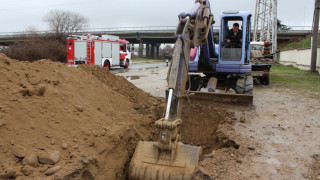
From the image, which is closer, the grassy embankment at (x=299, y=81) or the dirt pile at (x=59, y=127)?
the dirt pile at (x=59, y=127)

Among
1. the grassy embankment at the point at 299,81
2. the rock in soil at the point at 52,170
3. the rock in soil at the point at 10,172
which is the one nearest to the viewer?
the rock in soil at the point at 10,172

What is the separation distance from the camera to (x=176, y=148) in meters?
3.79

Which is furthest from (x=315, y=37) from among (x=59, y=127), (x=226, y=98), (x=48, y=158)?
(x=48, y=158)

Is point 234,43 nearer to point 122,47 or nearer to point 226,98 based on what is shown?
point 226,98

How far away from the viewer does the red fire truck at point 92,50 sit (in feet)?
67.6

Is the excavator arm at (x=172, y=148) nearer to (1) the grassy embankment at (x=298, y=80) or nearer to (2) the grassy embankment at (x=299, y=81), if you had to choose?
(1) the grassy embankment at (x=298, y=80)

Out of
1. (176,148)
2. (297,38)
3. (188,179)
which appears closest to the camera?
(188,179)

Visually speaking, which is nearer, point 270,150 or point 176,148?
point 176,148

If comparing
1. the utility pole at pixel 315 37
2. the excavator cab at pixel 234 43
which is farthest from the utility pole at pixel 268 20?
the excavator cab at pixel 234 43

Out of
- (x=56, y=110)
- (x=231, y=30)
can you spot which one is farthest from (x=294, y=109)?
(x=56, y=110)

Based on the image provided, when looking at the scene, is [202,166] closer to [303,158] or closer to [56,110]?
[303,158]

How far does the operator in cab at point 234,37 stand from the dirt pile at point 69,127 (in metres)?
2.54

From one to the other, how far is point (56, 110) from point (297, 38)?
44939mm

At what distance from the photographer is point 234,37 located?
8.09 metres
